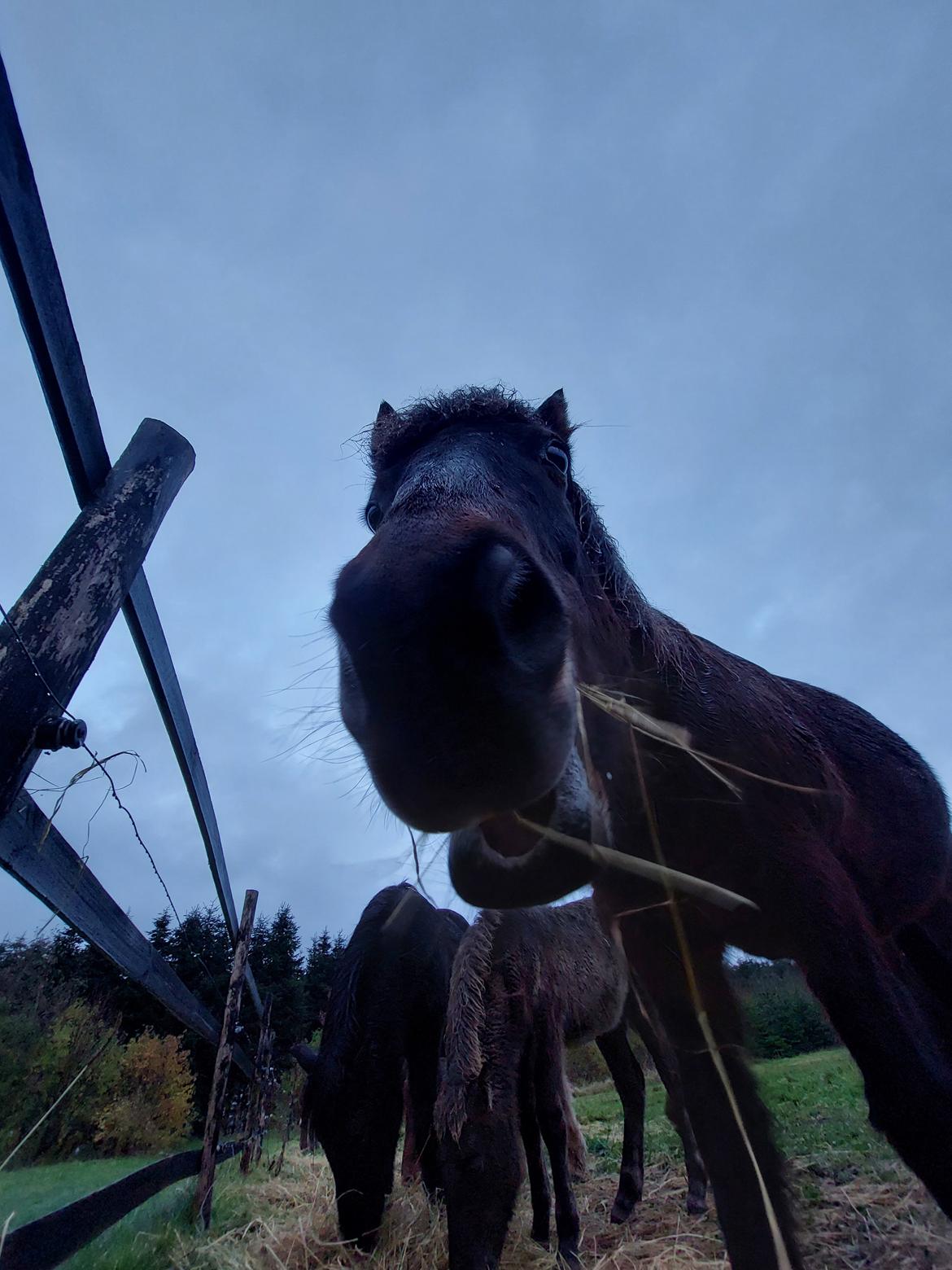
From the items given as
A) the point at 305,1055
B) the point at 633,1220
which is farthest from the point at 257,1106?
the point at 633,1220

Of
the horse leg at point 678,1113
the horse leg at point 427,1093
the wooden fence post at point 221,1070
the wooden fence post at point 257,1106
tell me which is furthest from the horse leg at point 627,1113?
the wooden fence post at point 257,1106

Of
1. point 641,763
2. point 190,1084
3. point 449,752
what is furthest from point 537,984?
point 190,1084

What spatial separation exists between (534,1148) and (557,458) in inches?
195

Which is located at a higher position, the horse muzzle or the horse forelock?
the horse forelock

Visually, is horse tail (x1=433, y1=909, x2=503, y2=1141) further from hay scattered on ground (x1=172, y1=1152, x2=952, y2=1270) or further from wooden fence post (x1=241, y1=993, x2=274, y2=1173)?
wooden fence post (x1=241, y1=993, x2=274, y2=1173)

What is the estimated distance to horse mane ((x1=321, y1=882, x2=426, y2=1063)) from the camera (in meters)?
3.76

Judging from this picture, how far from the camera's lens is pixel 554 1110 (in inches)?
163

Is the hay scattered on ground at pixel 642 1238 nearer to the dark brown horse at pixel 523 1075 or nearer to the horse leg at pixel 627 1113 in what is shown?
the horse leg at pixel 627 1113

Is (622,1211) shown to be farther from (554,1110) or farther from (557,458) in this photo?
(557,458)

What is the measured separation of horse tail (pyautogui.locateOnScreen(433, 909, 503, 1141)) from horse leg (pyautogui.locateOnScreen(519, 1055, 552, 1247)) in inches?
30.0

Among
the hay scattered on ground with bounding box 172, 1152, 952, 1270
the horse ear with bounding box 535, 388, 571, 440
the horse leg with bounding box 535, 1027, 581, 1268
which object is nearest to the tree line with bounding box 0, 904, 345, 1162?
the hay scattered on ground with bounding box 172, 1152, 952, 1270

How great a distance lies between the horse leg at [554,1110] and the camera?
12.7 ft

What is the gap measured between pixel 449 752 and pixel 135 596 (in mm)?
2007

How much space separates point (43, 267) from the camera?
5.52 ft
